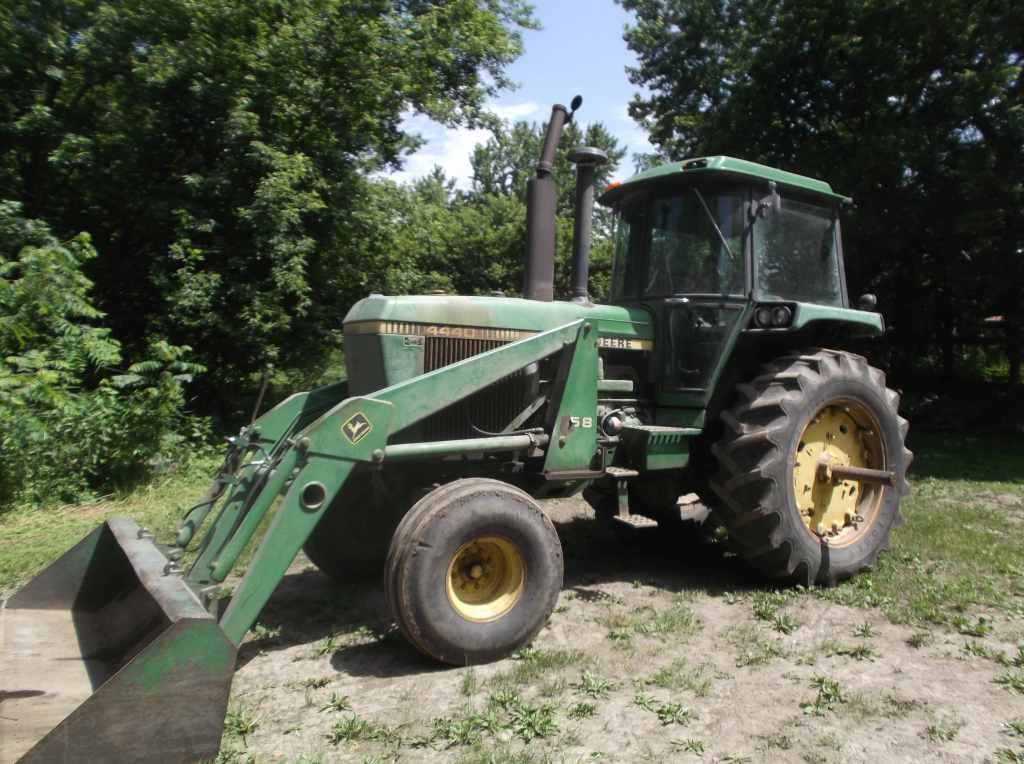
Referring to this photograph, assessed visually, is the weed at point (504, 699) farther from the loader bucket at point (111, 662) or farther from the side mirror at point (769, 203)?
the side mirror at point (769, 203)

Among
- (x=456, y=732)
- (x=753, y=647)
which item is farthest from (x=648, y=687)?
(x=456, y=732)

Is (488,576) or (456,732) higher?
(488,576)

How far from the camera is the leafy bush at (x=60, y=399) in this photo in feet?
21.7

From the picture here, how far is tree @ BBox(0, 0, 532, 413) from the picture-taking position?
9047 millimetres

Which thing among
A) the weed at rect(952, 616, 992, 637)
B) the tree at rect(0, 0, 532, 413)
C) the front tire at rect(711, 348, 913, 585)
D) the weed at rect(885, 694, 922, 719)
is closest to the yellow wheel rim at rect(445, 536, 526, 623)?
the front tire at rect(711, 348, 913, 585)

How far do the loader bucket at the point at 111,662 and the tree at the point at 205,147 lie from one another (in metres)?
5.68

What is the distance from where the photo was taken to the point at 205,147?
32.0 ft

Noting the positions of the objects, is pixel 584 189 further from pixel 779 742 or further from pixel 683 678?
pixel 779 742

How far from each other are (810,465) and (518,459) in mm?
1996

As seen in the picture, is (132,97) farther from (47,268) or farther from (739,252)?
(739,252)

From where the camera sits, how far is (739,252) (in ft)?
16.1

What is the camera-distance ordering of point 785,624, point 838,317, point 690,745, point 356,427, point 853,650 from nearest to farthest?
point 690,745
point 356,427
point 853,650
point 785,624
point 838,317

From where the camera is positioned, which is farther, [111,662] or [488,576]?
[488,576]

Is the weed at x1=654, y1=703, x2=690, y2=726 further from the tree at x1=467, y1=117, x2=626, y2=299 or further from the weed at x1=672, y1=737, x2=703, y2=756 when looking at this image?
the tree at x1=467, y1=117, x2=626, y2=299
